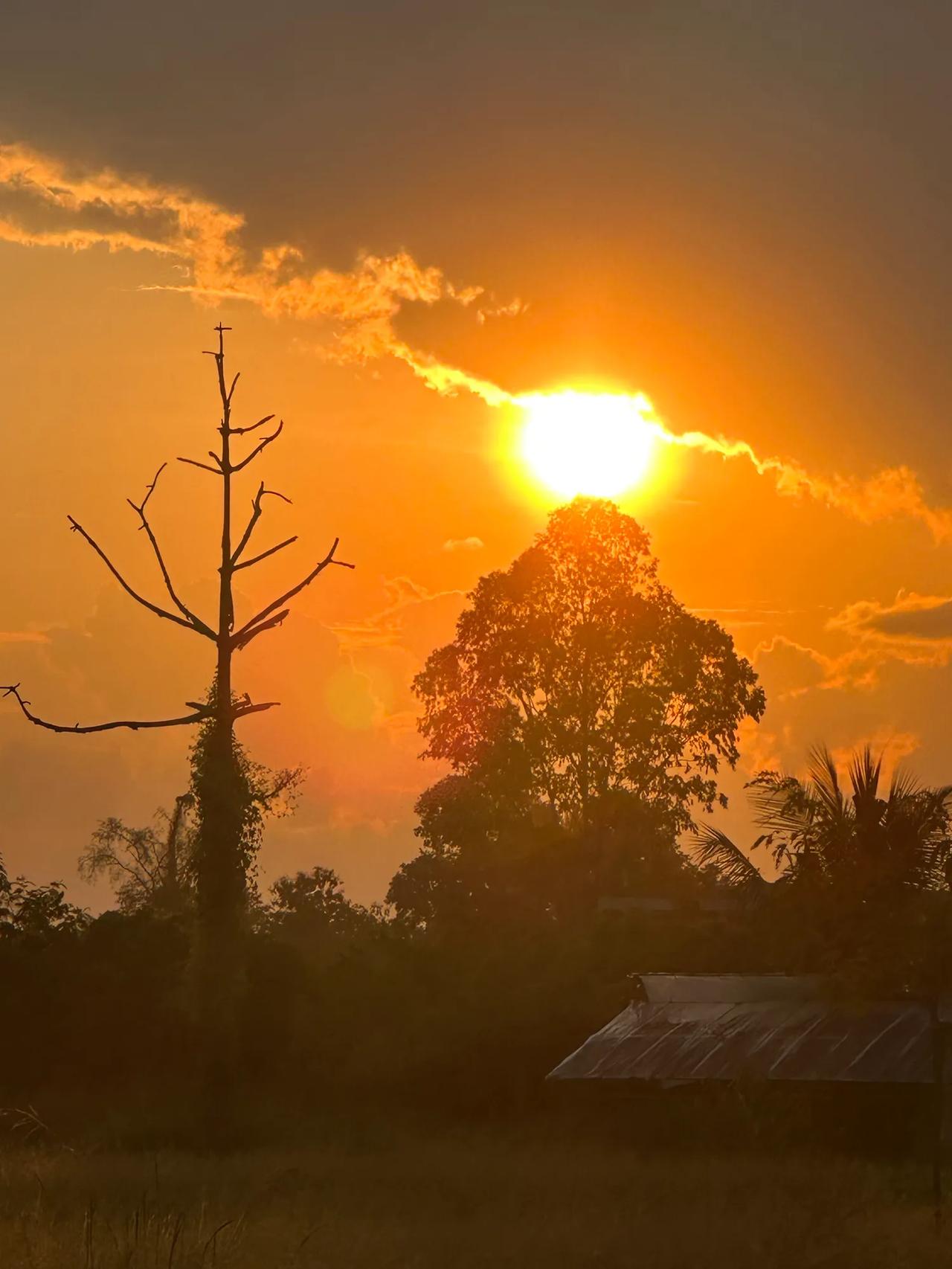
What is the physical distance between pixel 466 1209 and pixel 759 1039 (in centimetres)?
891

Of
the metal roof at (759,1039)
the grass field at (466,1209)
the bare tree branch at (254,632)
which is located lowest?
the grass field at (466,1209)

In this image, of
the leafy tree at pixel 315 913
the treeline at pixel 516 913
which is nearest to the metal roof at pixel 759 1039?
the treeline at pixel 516 913

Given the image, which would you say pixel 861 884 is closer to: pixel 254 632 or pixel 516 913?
pixel 254 632

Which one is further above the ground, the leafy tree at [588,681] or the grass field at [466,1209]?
the leafy tree at [588,681]

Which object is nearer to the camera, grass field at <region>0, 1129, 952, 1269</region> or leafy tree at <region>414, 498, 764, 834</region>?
grass field at <region>0, 1129, 952, 1269</region>

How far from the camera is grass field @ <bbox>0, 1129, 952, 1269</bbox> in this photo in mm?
17984

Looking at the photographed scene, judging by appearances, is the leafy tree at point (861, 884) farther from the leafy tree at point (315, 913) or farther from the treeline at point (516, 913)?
the leafy tree at point (315, 913)

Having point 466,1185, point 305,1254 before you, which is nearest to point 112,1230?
point 305,1254

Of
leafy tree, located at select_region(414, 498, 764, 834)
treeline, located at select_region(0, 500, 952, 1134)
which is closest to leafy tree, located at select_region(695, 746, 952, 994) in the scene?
treeline, located at select_region(0, 500, 952, 1134)

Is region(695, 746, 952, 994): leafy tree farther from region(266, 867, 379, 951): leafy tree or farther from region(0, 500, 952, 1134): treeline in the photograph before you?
region(266, 867, 379, 951): leafy tree

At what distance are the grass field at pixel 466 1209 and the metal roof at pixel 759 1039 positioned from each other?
169 cm

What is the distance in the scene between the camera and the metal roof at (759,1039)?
30.8m

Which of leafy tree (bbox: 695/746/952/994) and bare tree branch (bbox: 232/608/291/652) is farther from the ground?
bare tree branch (bbox: 232/608/291/652)

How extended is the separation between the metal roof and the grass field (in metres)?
1.69
